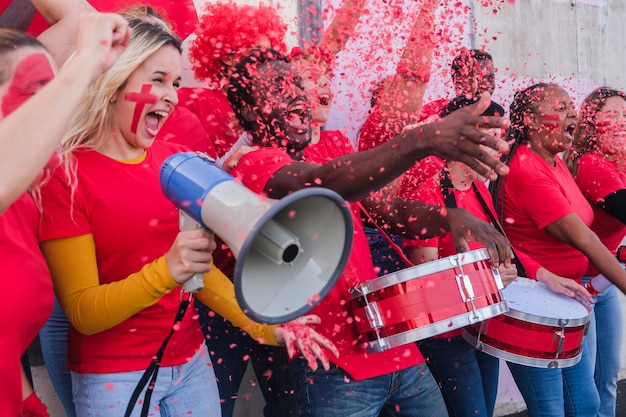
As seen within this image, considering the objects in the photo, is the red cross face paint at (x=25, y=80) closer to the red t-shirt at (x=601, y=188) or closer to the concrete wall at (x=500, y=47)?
Answer: the concrete wall at (x=500, y=47)

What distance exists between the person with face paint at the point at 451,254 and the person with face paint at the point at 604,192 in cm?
62

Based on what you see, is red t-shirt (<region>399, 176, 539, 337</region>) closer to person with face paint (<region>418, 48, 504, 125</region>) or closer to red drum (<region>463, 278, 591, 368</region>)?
red drum (<region>463, 278, 591, 368</region>)

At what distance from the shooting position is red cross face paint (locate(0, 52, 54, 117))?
1.44 m

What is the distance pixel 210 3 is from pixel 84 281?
1.94m

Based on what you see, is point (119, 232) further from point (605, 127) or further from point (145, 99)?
point (605, 127)

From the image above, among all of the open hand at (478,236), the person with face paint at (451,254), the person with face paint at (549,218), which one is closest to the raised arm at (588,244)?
the person with face paint at (549,218)

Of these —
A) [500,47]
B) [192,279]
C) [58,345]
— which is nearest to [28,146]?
[192,279]

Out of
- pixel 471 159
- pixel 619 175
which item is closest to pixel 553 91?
pixel 619 175

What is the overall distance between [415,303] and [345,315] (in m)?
0.25

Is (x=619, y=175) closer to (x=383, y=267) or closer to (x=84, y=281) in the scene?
(x=383, y=267)

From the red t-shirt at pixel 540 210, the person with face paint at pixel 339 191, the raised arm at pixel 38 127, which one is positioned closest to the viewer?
the raised arm at pixel 38 127

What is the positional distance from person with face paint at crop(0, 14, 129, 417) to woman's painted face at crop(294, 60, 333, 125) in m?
1.51

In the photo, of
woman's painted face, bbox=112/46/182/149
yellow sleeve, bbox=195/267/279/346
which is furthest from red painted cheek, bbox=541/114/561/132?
woman's painted face, bbox=112/46/182/149

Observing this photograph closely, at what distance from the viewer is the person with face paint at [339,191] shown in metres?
1.79
